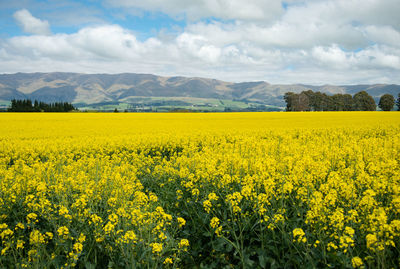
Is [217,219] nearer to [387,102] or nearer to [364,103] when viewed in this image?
[387,102]

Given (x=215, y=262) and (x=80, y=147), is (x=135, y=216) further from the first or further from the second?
(x=80, y=147)

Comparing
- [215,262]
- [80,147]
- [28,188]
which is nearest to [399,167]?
[215,262]

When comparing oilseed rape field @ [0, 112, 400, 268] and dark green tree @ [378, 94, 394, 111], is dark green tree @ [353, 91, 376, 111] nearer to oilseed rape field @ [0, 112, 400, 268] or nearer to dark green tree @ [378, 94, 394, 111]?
dark green tree @ [378, 94, 394, 111]

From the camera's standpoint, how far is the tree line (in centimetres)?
9494

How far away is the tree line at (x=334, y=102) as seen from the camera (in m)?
94.9

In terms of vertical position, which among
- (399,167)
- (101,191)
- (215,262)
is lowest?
(215,262)

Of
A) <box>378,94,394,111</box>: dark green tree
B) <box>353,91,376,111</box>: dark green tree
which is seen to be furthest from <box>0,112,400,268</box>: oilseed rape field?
<box>353,91,376,111</box>: dark green tree

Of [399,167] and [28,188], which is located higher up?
[399,167]

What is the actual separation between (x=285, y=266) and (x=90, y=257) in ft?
11.2

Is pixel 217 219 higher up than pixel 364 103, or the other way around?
pixel 364 103

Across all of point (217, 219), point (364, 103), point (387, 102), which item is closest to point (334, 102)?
point (364, 103)

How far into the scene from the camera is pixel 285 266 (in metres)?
4.07

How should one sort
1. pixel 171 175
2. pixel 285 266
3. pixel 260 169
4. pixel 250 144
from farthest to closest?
1. pixel 250 144
2. pixel 171 175
3. pixel 260 169
4. pixel 285 266

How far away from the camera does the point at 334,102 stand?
101 m
